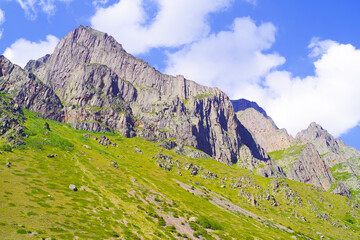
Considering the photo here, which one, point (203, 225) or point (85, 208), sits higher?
point (203, 225)

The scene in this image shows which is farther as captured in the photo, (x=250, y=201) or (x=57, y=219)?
(x=250, y=201)

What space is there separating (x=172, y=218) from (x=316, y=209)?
577 feet

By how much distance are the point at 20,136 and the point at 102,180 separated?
365ft

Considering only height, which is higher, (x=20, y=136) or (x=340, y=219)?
(x=340, y=219)

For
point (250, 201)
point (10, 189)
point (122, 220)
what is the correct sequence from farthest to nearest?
point (250, 201), point (10, 189), point (122, 220)

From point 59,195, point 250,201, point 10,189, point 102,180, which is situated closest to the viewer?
point 10,189

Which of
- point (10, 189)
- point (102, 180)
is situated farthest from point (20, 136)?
point (10, 189)

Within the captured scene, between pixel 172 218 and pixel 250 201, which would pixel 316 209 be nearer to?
pixel 250 201

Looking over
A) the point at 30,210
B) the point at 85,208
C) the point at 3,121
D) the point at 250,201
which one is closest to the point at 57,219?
the point at 30,210

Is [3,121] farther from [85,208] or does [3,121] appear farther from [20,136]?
[85,208]

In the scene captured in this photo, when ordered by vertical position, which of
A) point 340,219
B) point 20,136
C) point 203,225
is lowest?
point 20,136

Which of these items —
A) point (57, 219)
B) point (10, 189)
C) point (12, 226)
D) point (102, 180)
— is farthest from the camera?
point (102, 180)

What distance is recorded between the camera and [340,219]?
185875 mm

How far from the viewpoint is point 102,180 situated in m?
127
